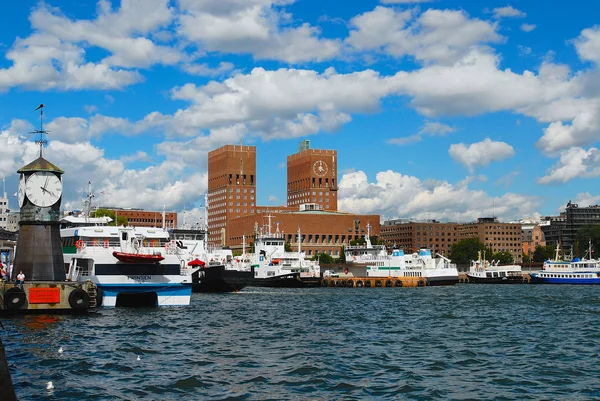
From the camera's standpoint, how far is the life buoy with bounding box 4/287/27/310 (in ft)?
184

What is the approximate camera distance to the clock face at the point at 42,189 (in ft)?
196

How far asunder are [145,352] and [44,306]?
66.7ft

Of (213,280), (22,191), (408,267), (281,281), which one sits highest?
(22,191)

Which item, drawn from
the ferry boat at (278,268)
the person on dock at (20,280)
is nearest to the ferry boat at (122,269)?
the person on dock at (20,280)

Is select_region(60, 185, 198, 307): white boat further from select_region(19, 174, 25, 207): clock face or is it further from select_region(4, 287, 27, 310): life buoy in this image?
select_region(4, 287, 27, 310): life buoy

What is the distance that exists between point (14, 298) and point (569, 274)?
522 ft

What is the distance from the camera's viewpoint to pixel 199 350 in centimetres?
4191

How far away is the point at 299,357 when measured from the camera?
39375 millimetres

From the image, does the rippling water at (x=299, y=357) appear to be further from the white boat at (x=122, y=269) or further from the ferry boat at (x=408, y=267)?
the ferry boat at (x=408, y=267)

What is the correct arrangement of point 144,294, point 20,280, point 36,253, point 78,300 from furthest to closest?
point 144,294 < point 36,253 < point 78,300 < point 20,280

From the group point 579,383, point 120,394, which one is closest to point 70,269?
point 120,394

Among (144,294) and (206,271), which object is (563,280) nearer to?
(206,271)

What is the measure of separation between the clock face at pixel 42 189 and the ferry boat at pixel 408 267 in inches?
4354

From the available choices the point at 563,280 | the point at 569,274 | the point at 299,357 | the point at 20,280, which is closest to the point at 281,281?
the point at 563,280
